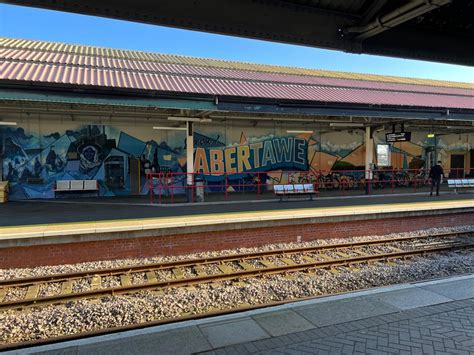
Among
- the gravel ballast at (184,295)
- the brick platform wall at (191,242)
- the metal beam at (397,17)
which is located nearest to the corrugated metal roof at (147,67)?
the brick platform wall at (191,242)

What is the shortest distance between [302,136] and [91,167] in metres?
11.5

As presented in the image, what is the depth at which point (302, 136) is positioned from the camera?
2167cm

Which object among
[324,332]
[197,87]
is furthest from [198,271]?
[197,87]

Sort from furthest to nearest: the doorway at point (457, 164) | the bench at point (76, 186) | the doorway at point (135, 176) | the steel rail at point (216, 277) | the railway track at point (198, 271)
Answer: the doorway at point (457, 164)
the doorway at point (135, 176)
the bench at point (76, 186)
the railway track at point (198, 271)
the steel rail at point (216, 277)

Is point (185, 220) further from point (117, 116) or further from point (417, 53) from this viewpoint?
point (117, 116)

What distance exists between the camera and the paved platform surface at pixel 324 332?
4.00 metres

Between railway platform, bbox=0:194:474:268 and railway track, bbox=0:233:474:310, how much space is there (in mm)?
1053

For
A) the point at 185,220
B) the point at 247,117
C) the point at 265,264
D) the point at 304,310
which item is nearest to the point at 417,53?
the point at 304,310

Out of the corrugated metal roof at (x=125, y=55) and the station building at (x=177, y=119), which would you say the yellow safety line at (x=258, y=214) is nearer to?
the station building at (x=177, y=119)

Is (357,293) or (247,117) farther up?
(247,117)

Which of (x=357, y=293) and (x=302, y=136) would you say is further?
(x=302, y=136)

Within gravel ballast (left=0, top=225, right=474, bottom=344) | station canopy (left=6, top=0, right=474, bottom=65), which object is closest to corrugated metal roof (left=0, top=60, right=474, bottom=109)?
gravel ballast (left=0, top=225, right=474, bottom=344)

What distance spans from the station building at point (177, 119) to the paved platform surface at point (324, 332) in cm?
854

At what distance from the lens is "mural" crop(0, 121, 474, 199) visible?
16.8 m
